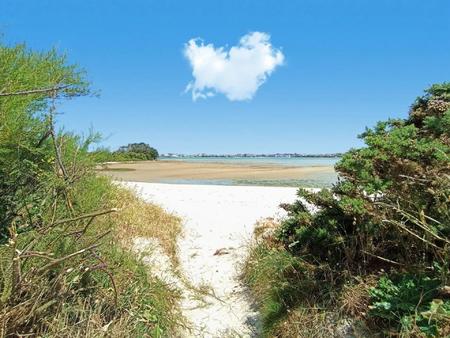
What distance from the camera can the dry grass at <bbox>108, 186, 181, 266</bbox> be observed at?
739 cm

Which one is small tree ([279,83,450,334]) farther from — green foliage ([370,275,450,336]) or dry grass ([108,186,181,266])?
dry grass ([108,186,181,266])

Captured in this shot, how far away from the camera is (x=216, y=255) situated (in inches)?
303

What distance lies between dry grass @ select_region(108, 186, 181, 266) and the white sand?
0.76ft

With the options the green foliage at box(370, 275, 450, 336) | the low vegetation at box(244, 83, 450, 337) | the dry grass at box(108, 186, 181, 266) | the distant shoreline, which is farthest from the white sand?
the distant shoreline

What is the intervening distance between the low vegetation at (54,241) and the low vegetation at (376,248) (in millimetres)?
1548

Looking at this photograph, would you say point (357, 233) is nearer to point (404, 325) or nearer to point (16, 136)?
point (404, 325)

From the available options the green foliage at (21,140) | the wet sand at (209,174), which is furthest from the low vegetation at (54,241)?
the wet sand at (209,174)

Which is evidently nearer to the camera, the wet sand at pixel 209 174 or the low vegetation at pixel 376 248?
the low vegetation at pixel 376 248

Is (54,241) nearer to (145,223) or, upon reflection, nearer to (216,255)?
(216,255)

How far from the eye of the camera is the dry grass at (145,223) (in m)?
7.39

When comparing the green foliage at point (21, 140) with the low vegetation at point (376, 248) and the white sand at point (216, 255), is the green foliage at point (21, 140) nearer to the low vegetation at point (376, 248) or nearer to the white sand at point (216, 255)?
the white sand at point (216, 255)

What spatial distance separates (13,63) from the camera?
5.83 meters

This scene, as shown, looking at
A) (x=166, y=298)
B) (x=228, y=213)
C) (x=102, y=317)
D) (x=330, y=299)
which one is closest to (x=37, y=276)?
(x=102, y=317)

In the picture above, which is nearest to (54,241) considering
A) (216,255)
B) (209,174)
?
(216,255)
